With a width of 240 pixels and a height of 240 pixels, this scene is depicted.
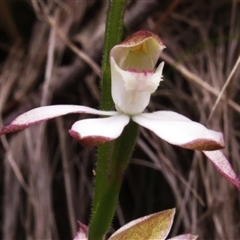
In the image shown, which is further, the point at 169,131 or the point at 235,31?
the point at 235,31

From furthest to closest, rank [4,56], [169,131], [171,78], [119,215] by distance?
[4,56] < [171,78] < [119,215] < [169,131]

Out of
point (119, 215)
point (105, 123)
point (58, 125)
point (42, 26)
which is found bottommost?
point (119, 215)

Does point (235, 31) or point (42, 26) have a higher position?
point (42, 26)

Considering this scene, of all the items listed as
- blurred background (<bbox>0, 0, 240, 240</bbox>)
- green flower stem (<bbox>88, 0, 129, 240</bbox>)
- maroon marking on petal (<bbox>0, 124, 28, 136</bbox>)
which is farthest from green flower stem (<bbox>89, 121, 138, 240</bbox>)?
blurred background (<bbox>0, 0, 240, 240</bbox>)

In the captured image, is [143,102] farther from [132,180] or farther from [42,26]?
[42,26]

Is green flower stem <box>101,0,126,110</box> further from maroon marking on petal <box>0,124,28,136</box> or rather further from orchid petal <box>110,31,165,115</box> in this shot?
maroon marking on petal <box>0,124,28,136</box>

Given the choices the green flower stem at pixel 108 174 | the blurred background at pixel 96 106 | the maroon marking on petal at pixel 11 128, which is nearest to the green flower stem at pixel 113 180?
the green flower stem at pixel 108 174

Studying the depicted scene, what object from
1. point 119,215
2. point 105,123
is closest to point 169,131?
point 105,123

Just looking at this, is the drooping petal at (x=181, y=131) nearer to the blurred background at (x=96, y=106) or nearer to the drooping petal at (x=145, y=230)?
the drooping petal at (x=145, y=230)

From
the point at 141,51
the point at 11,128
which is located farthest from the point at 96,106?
the point at 11,128
